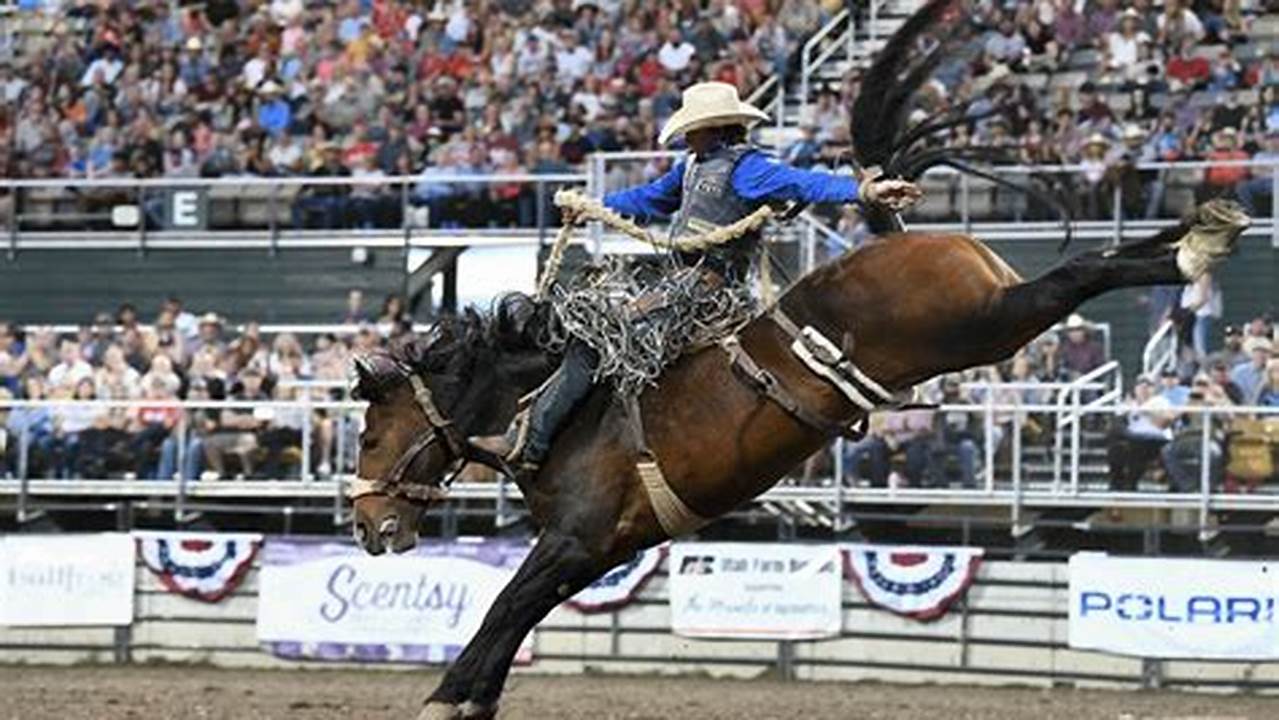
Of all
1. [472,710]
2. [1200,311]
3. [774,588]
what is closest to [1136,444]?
[1200,311]

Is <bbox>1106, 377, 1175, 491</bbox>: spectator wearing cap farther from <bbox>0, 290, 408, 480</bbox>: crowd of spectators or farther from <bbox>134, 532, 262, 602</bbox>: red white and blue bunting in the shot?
<bbox>134, 532, 262, 602</bbox>: red white and blue bunting

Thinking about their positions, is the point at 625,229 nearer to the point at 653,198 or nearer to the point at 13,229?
the point at 653,198

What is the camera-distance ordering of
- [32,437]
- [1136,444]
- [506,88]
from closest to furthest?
[1136,444] < [32,437] < [506,88]

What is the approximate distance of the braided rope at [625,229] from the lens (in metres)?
10.8

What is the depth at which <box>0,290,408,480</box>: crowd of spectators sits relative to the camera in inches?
845

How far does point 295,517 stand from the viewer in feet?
72.8

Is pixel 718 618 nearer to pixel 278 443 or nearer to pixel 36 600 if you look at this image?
pixel 278 443

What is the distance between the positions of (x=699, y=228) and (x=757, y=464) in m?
0.94

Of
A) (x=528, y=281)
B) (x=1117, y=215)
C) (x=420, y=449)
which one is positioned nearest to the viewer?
(x=420, y=449)

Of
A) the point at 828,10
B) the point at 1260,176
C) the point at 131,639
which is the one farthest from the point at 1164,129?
the point at 131,639

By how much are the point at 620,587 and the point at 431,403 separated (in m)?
9.12

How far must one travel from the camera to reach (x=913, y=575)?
1969 centimetres

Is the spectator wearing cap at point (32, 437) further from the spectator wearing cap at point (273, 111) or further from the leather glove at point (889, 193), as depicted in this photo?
the leather glove at point (889, 193)

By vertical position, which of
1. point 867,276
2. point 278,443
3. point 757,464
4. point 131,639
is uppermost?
point 867,276
